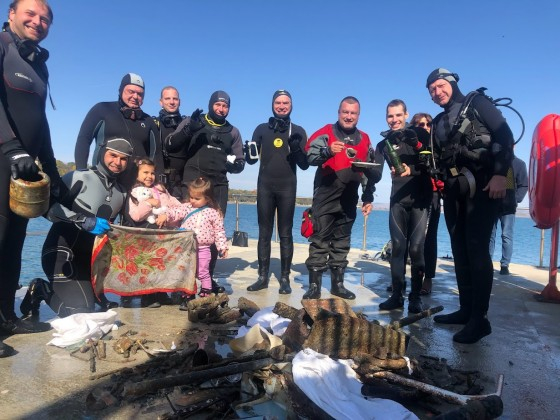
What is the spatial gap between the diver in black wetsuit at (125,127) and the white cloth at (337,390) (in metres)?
2.88

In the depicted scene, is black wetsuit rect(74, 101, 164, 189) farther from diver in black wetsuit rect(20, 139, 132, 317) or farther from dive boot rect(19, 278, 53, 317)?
dive boot rect(19, 278, 53, 317)

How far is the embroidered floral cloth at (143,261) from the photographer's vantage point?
3707 mm

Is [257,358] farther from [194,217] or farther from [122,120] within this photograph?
[122,120]

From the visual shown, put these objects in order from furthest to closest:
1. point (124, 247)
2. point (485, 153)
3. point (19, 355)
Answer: point (124, 247) → point (485, 153) → point (19, 355)

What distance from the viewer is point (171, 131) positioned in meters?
4.96

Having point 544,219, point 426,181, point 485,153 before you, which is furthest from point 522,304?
point 485,153

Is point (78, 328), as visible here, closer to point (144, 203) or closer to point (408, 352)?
point (144, 203)

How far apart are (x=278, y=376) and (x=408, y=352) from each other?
119cm

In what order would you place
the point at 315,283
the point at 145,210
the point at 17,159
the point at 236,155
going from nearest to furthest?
the point at 17,159, the point at 145,210, the point at 315,283, the point at 236,155

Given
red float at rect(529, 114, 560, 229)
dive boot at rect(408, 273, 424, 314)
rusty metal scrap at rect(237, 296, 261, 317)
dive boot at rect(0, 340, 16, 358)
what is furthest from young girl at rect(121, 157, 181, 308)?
red float at rect(529, 114, 560, 229)

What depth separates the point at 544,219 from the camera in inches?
191

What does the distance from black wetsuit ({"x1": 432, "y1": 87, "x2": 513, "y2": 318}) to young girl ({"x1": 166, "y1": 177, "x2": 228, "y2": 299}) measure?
7.35 ft

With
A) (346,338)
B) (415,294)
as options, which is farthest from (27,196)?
(415,294)

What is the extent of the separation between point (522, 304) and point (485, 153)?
2350 millimetres
